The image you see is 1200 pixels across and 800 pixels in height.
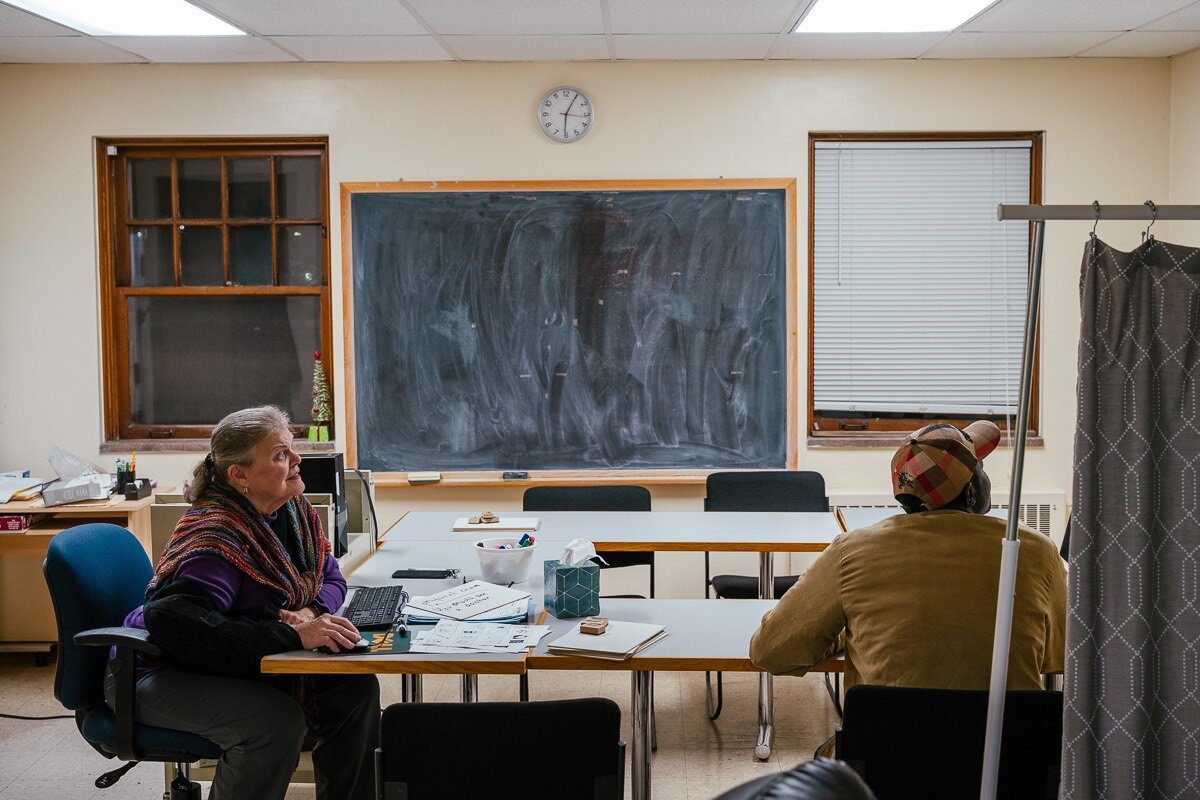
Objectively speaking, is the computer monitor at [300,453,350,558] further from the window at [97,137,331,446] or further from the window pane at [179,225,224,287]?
the window pane at [179,225,224,287]

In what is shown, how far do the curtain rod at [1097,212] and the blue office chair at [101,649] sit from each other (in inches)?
83.9

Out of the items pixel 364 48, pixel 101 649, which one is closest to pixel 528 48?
pixel 364 48

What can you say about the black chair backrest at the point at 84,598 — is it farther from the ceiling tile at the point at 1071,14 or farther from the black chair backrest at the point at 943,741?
the ceiling tile at the point at 1071,14

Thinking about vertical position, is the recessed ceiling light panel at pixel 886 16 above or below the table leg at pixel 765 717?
above

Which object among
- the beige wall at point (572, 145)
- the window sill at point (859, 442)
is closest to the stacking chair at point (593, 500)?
the beige wall at point (572, 145)

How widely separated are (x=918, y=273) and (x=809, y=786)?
4.24 meters

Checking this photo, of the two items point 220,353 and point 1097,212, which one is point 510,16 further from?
point 1097,212

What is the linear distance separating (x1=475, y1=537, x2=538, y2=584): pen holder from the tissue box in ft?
0.97

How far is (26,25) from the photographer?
4141 millimetres

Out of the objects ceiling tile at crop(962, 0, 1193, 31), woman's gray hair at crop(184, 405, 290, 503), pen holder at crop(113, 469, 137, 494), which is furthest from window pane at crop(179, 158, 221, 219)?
ceiling tile at crop(962, 0, 1193, 31)

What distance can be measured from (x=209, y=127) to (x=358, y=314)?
1.12 metres

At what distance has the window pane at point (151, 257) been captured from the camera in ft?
16.3

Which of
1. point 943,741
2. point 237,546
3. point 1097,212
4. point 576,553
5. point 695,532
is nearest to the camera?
point 1097,212

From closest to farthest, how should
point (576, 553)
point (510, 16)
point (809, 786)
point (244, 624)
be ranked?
point (809, 786), point (244, 624), point (576, 553), point (510, 16)
